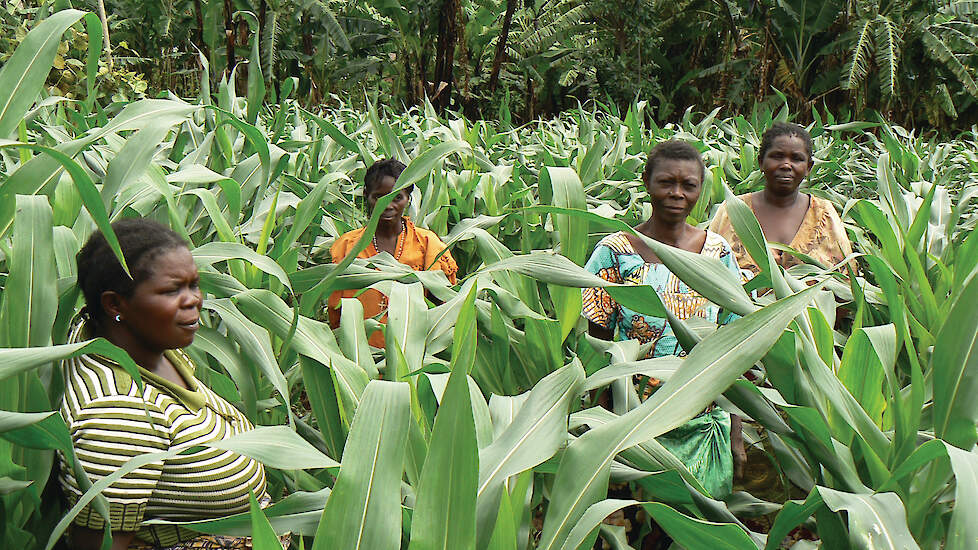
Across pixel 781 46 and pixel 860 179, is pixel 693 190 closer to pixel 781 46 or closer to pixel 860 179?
pixel 860 179

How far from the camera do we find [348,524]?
0.73 metres

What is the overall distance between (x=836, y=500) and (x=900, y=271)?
1.17m

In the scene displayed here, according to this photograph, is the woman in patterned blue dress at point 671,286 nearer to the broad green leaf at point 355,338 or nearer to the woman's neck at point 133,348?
the broad green leaf at point 355,338

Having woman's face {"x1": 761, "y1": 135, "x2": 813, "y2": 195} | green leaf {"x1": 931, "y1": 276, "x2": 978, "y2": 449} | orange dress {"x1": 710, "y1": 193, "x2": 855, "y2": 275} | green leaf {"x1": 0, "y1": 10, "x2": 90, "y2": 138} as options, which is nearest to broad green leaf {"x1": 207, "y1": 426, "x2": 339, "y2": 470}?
green leaf {"x1": 0, "y1": 10, "x2": 90, "y2": 138}

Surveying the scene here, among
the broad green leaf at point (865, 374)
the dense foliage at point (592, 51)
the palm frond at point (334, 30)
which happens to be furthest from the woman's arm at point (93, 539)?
the palm frond at point (334, 30)

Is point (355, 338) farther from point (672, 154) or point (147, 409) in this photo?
point (672, 154)

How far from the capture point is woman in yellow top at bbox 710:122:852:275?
2436 millimetres

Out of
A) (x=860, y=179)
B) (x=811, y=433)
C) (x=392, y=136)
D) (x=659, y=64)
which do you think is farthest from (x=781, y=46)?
(x=811, y=433)

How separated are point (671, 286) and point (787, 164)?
2.89ft

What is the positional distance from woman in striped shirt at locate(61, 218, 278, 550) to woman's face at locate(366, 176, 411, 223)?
43.6 inches

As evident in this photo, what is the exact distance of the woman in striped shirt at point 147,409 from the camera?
1.05 metres

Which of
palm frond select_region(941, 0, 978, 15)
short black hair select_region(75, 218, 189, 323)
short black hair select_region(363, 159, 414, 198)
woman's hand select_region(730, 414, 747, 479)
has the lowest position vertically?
woman's hand select_region(730, 414, 747, 479)

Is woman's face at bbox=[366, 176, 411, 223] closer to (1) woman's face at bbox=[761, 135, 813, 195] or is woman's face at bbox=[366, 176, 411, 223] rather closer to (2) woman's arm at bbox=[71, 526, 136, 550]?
(1) woman's face at bbox=[761, 135, 813, 195]

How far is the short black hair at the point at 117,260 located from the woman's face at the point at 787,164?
1880 millimetres
